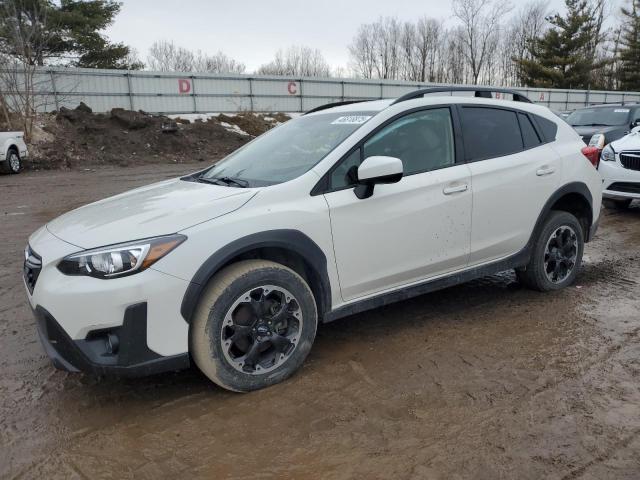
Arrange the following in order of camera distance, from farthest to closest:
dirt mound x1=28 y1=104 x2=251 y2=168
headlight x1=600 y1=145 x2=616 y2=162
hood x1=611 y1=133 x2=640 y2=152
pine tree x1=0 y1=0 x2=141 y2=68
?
pine tree x1=0 y1=0 x2=141 y2=68, dirt mound x1=28 y1=104 x2=251 y2=168, headlight x1=600 y1=145 x2=616 y2=162, hood x1=611 y1=133 x2=640 y2=152

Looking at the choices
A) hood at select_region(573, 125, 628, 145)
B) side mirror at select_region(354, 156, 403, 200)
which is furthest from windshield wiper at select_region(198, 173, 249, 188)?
hood at select_region(573, 125, 628, 145)

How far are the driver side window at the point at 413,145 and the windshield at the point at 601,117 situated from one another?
10.7 m

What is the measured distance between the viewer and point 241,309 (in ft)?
9.75

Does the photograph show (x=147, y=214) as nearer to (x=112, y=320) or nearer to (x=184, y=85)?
(x=112, y=320)

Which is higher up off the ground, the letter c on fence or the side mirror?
the letter c on fence

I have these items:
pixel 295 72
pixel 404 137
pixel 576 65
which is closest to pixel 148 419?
pixel 404 137

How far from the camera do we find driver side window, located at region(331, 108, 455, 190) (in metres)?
3.39

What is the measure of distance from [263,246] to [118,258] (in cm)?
78

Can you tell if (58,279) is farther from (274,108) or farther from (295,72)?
(295,72)

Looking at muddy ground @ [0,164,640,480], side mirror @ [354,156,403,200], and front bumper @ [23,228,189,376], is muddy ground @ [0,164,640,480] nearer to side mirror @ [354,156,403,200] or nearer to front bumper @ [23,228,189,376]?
front bumper @ [23,228,189,376]

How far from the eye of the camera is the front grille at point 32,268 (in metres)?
2.90

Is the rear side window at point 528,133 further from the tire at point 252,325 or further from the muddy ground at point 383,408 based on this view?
the tire at point 252,325

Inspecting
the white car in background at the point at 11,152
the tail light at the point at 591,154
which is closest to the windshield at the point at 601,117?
the tail light at the point at 591,154

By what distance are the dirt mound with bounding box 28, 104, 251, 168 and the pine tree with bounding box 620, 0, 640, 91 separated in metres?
49.3
